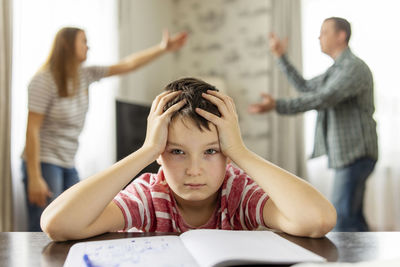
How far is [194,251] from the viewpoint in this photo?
563 millimetres

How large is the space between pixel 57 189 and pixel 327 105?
4.28ft

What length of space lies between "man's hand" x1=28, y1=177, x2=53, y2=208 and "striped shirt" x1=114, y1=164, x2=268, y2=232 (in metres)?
1.02

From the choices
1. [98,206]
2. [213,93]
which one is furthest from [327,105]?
[98,206]

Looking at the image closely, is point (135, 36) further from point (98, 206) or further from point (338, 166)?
point (98, 206)

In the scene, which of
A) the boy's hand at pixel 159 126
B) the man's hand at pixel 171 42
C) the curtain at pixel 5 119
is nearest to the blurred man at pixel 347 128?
the boy's hand at pixel 159 126

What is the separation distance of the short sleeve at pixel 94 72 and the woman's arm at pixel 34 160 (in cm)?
37

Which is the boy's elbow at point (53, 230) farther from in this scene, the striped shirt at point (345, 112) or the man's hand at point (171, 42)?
the man's hand at point (171, 42)

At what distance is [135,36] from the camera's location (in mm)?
3365

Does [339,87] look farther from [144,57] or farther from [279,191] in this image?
[144,57]

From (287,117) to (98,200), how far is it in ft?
8.58

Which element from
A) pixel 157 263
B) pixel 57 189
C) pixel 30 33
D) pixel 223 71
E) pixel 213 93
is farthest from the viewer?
pixel 223 71

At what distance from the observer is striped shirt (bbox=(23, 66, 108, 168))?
1730mm

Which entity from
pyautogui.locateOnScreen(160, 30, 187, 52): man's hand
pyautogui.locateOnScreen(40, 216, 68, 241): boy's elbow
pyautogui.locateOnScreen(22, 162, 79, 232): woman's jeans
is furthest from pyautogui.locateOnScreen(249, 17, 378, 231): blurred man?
pyautogui.locateOnScreen(22, 162, 79, 232): woman's jeans

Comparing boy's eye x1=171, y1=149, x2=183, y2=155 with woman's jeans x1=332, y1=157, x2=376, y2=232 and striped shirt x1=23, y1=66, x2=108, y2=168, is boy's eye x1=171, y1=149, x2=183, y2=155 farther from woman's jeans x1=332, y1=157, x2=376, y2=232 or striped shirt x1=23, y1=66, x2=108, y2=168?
striped shirt x1=23, y1=66, x2=108, y2=168
